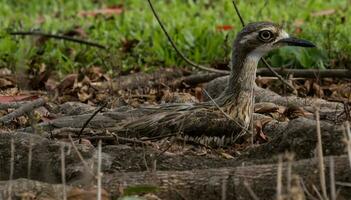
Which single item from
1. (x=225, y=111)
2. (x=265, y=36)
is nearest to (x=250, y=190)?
(x=225, y=111)

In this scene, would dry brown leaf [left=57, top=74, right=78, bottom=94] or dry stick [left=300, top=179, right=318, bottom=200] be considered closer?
dry stick [left=300, top=179, right=318, bottom=200]

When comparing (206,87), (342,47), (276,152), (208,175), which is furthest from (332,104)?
(208,175)

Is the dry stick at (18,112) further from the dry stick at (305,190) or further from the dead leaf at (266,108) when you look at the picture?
the dry stick at (305,190)

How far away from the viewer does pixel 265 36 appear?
24.4 ft

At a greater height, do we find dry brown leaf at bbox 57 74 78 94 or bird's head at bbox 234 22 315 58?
bird's head at bbox 234 22 315 58

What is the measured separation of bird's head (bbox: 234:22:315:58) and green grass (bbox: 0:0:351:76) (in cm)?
202

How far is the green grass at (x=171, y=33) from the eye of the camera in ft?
32.6

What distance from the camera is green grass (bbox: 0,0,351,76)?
9934 mm

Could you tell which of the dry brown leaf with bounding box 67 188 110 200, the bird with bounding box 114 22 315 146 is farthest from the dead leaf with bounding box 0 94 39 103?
the dry brown leaf with bounding box 67 188 110 200

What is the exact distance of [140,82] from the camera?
373 inches

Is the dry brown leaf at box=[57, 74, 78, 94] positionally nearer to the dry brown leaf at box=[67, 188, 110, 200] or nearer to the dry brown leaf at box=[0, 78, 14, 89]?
the dry brown leaf at box=[0, 78, 14, 89]

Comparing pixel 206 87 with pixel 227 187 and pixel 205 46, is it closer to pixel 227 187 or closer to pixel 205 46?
pixel 205 46

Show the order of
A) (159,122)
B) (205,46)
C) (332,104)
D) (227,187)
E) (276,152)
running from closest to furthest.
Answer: (227,187) < (276,152) < (159,122) < (332,104) < (205,46)

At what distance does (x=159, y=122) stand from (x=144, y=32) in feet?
Result: 15.3
